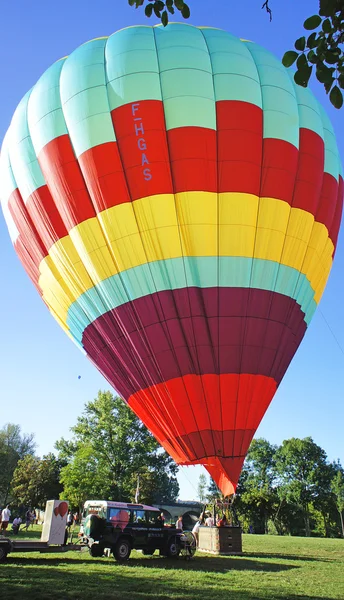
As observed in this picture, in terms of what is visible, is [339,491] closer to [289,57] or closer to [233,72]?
[233,72]

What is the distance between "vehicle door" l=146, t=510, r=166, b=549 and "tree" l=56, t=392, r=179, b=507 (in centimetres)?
2199

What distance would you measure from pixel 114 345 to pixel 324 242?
6634 mm

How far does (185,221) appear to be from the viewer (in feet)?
38.7

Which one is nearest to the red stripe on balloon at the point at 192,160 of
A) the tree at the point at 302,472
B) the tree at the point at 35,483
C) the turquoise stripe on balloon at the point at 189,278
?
the turquoise stripe on balloon at the point at 189,278

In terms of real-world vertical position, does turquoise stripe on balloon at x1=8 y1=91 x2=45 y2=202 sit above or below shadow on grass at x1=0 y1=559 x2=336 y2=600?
above

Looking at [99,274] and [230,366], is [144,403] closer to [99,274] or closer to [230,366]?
[230,366]

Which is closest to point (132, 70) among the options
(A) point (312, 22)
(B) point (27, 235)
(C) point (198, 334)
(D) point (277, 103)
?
(D) point (277, 103)

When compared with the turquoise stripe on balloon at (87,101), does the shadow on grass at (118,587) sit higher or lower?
lower

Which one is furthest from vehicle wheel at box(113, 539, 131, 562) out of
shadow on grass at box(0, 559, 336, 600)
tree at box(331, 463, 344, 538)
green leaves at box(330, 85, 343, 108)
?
tree at box(331, 463, 344, 538)

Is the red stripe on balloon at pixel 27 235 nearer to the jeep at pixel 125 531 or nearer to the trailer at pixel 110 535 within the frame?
the trailer at pixel 110 535

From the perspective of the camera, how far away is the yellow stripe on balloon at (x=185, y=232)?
11.8 meters

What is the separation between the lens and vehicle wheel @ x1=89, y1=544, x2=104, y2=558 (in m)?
11.7

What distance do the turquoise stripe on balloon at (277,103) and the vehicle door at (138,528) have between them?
10481mm

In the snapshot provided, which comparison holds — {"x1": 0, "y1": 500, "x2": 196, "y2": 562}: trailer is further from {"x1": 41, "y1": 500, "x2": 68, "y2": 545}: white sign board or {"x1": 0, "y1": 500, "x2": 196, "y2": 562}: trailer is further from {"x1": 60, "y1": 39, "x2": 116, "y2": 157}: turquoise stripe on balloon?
{"x1": 60, "y1": 39, "x2": 116, "y2": 157}: turquoise stripe on balloon
